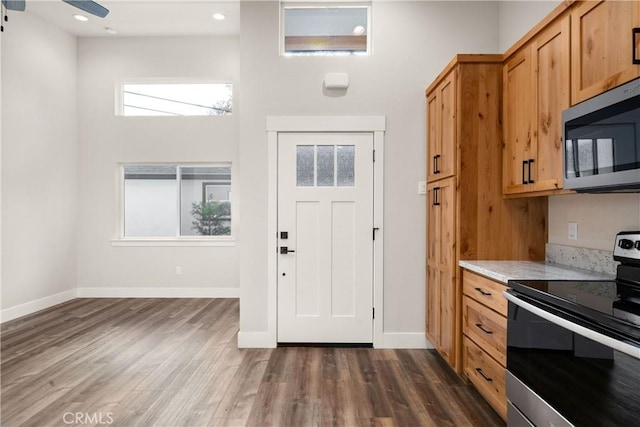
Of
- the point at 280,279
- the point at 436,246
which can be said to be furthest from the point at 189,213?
the point at 436,246

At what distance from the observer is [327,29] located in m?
3.48

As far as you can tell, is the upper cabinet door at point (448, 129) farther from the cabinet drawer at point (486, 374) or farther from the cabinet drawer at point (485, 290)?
the cabinet drawer at point (486, 374)

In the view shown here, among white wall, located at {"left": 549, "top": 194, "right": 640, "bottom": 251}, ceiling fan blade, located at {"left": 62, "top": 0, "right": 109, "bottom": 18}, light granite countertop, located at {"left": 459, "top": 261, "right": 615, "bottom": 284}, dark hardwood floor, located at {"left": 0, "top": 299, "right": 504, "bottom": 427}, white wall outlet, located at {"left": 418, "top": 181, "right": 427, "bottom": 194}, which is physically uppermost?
ceiling fan blade, located at {"left": 62, "top": 0, "right": 109, "bottom": 18}

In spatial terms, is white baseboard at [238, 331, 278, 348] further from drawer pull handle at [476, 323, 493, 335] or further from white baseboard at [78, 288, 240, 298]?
white baseboard at [78, 288, 240, 298]

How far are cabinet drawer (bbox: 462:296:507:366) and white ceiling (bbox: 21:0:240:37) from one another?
422 centimetres

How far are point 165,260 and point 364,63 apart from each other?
13.2 ft

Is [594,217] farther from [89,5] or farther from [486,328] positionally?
[89,5]

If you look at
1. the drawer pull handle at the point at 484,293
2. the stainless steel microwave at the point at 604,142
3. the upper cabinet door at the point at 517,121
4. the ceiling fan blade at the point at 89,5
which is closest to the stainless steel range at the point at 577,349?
the drawer pull handle at the point at 484,293

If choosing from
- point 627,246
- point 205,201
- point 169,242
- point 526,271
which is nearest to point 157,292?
point 169,242

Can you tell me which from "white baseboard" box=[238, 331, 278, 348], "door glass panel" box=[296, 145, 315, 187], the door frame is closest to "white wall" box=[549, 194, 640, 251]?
the door frame

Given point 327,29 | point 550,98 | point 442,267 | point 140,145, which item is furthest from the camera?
point 140,145

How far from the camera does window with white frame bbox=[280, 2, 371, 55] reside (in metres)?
3.46

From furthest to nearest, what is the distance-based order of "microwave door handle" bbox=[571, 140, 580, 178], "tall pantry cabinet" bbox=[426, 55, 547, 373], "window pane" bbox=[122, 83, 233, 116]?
"window pane" bbox=[122, 83, 233, 116] → "tall pantry cabinet" bbox=[426, 55, 547, 373] → "microwave door handle" bbox=[571, 140, 580, 178]

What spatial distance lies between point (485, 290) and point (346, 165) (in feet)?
5.64
